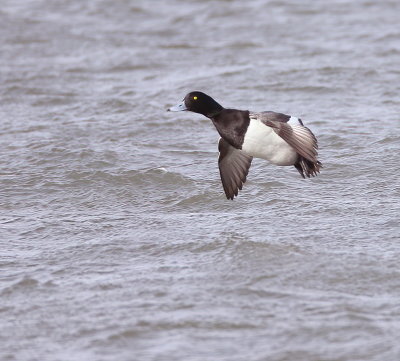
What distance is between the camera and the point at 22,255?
20.8ft

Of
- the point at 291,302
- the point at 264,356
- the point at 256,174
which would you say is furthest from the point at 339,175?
the point at 264,356

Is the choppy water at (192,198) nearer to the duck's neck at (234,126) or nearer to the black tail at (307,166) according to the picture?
the black tail at (307,166)

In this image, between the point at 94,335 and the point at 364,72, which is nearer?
the point at 94,335

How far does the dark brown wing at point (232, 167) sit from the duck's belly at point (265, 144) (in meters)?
0.40

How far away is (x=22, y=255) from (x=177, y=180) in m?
1.99

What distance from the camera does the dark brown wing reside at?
23.6 ft

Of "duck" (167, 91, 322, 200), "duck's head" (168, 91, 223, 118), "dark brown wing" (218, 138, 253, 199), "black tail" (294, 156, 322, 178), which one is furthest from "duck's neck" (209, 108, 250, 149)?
"black tail" (294, 156, 322, 178)

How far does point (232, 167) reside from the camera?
7.33 m

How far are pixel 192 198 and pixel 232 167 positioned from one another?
45 centimetres

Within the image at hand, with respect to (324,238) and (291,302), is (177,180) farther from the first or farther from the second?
(291,302)

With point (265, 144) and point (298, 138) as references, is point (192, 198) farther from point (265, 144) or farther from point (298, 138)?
point (298, 138)

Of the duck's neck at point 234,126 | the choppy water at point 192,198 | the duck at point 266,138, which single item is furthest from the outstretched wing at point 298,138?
the choppy water at point 192,198

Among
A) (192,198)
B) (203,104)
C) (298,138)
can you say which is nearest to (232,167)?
(192,198)

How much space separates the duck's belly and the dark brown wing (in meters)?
0.40
